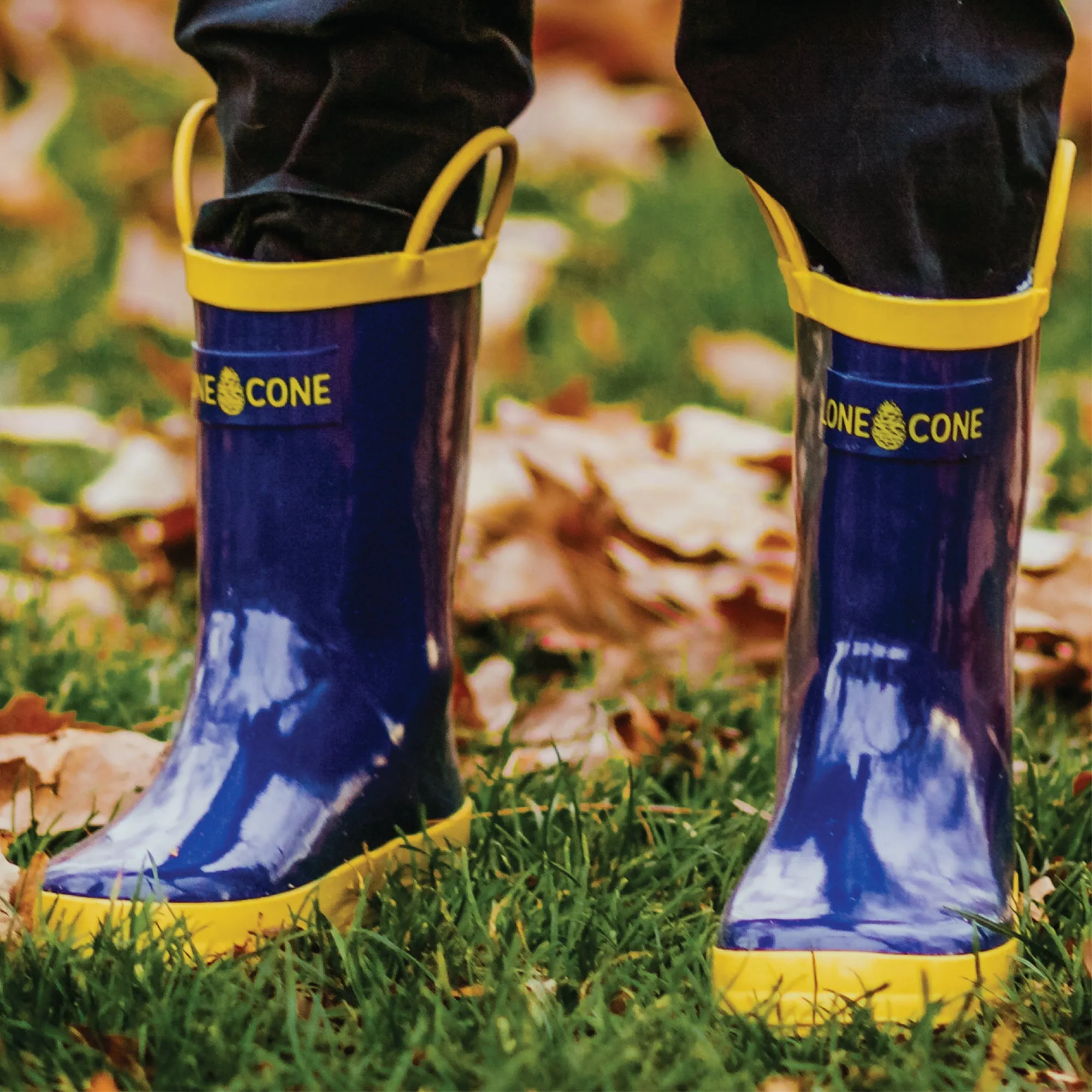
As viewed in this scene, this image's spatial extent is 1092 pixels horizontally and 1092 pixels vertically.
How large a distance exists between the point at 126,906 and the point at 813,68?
2.29ft

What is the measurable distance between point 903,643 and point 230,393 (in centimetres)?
50

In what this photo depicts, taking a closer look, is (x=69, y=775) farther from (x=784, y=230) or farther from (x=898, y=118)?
(x=898, y=118)

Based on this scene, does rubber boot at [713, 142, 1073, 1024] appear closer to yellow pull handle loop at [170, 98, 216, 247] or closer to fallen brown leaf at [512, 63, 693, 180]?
yellow pull handle loop at [170, 98, 216, 247]

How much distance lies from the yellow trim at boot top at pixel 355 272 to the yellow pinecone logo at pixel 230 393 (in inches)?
1.9

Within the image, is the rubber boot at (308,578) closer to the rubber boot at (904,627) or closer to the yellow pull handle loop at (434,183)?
the yellow pull handle loop at (434,183)

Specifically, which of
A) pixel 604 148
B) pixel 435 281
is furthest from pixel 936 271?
pixel 604 148

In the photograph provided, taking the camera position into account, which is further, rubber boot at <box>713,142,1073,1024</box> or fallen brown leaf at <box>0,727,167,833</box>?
fallen brown leaf at <box>0,727,167,833</box>

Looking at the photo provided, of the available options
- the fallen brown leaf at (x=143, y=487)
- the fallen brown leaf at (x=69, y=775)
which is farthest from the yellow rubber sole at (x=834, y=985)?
the fallen brown leaf at (x=143, y=487)

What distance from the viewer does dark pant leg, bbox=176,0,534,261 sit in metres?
1.12

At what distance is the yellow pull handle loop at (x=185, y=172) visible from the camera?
4.08ft

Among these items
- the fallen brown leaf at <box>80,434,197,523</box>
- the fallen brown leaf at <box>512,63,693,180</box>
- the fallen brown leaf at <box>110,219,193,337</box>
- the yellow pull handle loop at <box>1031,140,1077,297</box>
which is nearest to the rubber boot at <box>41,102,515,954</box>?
the yellow pull handle loop at <box>1031,140,1077,297</box>

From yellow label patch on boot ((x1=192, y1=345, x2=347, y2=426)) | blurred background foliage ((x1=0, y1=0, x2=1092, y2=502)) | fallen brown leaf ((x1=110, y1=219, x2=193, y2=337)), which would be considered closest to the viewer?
yellow label patch on boot ((x1=192, y1=345, x2=347, y2=426))

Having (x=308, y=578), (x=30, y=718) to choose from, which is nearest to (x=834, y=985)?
(x=308, y=578)

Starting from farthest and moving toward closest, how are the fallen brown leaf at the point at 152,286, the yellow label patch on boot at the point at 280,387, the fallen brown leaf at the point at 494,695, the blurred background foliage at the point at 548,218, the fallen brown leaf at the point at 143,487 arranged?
1. the fallen brown leaf at the point at 152,286
2. the blurred background foliage at the point at 548,218
3. the fallen brown leaf at the point at 143,487
4. the fallen brown leaf at the point at 494,695
5. the yellow label patch on boot at the point at 280,387
